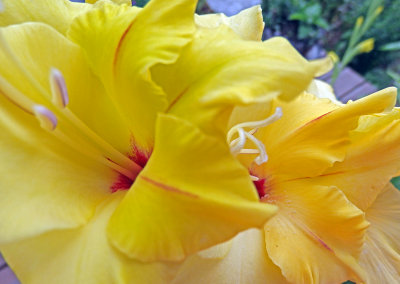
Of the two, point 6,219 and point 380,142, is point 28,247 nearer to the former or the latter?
point 6,219

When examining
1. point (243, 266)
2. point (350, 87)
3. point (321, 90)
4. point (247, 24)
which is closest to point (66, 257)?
point (243, 266)

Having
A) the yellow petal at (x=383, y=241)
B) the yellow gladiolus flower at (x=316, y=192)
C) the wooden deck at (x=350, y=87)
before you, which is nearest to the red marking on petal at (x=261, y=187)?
the yellow gladiolus flower at (x=316, y=192)

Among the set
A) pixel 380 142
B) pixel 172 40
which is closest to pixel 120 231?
pixel 172 40

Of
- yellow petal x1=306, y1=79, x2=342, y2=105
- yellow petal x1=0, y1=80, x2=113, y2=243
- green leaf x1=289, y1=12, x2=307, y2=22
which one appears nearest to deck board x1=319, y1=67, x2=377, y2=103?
green leaf x1=289, y1=12, x2=307, y2=22

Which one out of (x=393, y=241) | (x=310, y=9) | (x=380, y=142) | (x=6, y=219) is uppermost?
(x=6, y=219)

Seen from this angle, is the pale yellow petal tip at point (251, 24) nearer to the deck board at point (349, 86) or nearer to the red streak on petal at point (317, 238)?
the red streak on petal at point (317, 238)

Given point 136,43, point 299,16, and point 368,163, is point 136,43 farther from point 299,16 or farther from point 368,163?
point 299,16

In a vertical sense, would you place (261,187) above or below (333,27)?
above
